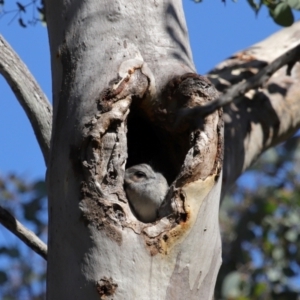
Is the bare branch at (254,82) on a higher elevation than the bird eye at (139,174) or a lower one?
lower

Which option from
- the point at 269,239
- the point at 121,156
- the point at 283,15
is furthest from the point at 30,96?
the point at 269,239

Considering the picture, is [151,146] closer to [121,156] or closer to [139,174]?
[139,174]

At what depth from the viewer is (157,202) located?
2.90 meters

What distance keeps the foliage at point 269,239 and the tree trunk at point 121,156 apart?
211 centimetres

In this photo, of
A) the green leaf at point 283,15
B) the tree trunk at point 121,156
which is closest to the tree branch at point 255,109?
the green leaf at point 283,15

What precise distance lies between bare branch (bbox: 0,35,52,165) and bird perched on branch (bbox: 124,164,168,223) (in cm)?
44

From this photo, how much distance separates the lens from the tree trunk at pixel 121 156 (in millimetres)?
1962

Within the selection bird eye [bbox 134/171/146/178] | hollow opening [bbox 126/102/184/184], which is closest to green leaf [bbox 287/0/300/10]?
hollow opening [bbox 126/102/184/184]

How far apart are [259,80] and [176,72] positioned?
76 centimetres

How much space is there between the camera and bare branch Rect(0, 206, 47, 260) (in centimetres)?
241

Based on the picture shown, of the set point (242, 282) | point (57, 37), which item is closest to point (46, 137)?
point (57, 37)

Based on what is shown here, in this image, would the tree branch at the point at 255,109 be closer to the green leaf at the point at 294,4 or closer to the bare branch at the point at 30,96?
the green leaf at the point at 294,4

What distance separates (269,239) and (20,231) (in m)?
3.23

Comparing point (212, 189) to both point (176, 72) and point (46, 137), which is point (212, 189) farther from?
point (46, 137)
